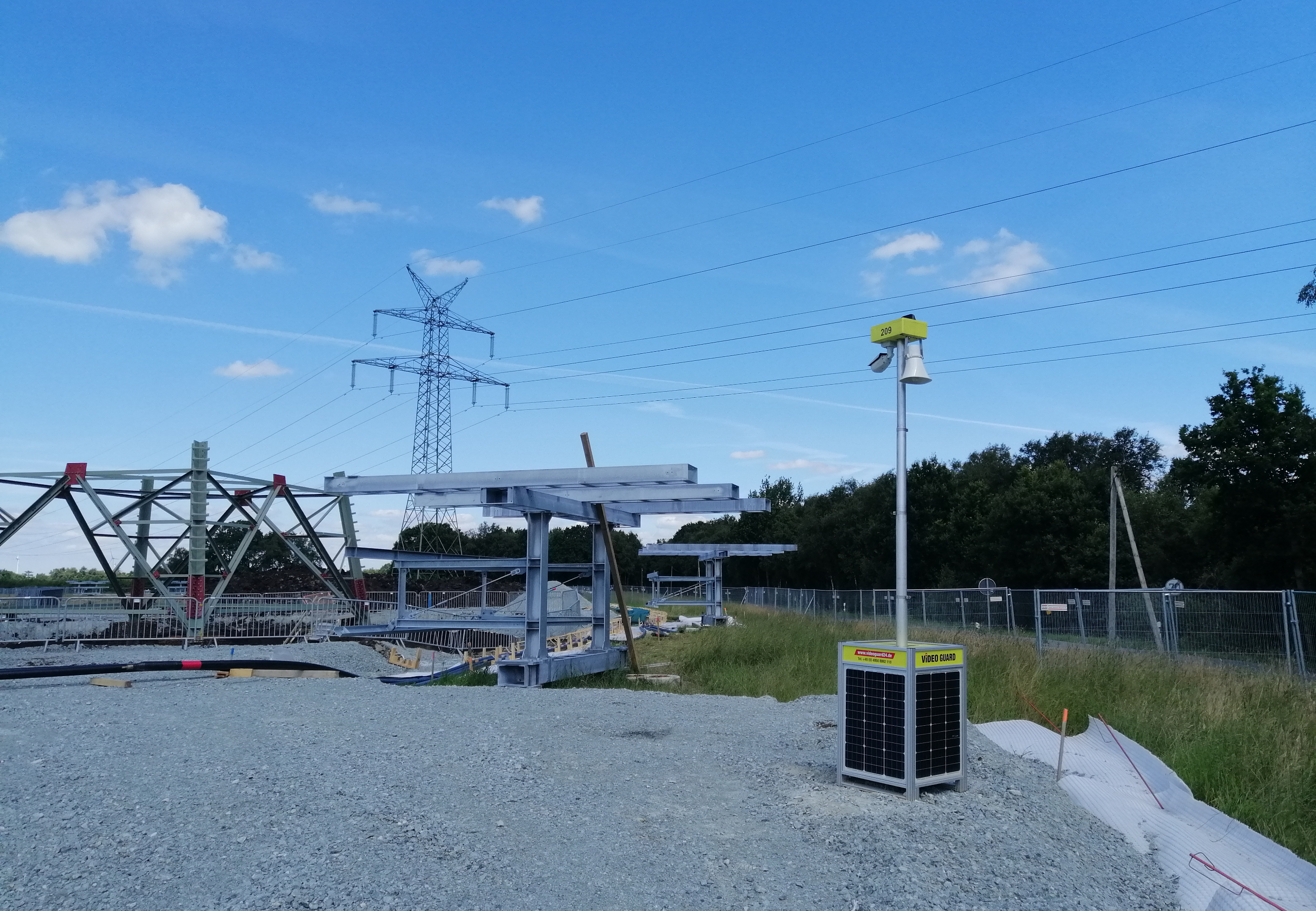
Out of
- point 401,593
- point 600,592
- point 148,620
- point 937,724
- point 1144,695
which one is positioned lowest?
point 148,620

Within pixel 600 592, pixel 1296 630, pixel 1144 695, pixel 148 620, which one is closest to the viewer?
pixel 1144 695

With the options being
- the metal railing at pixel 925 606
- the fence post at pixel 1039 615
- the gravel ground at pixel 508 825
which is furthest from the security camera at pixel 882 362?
the fence post at pixel 1039 615

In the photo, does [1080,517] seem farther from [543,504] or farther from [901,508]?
[901,508]

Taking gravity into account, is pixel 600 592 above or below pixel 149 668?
above

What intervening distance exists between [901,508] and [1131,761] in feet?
11.5

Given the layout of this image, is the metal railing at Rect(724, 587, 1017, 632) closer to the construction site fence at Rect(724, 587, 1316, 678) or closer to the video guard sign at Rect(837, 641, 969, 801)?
the construction site fence at Rect(724, 587, 1316, 678)

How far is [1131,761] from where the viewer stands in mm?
9109

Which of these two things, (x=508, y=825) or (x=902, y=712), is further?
(x=902, y=712)

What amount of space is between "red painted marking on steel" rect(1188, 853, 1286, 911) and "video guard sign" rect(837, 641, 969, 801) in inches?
71.8

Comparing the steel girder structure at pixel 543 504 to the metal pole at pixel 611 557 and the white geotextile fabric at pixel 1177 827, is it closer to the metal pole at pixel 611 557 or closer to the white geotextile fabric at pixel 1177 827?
the metal pole at pixel 611 557

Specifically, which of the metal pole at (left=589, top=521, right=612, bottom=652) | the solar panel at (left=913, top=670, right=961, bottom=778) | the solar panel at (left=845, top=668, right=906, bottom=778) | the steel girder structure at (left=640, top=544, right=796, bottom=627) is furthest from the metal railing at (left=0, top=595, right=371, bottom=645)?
the solar panel at (left=913, top=670, right=961, bottom=778)

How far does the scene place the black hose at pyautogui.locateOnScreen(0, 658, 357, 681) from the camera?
15.1 metres

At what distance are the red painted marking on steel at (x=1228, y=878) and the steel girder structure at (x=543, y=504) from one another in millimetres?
9604

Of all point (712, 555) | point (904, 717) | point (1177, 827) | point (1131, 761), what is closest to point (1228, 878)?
point (1177, 827)
